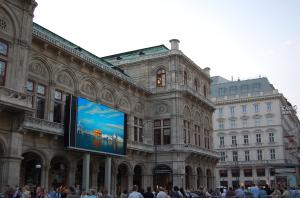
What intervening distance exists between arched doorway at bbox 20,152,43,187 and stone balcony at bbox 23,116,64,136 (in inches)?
80.7

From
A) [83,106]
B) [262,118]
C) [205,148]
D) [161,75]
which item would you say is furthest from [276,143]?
[83,106]

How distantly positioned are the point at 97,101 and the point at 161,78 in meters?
11.4

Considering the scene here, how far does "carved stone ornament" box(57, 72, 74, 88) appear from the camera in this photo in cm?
3257

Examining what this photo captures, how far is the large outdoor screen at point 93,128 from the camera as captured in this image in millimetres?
30266

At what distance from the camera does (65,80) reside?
109 feet

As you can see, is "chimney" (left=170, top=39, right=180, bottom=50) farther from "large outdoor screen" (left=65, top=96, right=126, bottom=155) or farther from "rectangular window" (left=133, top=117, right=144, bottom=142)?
"large outdoor screen" (left=65, top=96, right=126, bottom=155)

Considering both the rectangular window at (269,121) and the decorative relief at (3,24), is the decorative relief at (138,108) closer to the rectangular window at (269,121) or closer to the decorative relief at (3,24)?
the decorative relief at (3,24)

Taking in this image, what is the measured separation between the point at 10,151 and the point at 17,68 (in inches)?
201

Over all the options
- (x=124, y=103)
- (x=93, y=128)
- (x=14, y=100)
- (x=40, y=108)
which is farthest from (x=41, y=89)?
(x=124, y=103)

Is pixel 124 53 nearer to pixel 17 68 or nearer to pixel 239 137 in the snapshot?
pixel 17 68

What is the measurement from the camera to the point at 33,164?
31.5 m

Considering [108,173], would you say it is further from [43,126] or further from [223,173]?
[223,173]

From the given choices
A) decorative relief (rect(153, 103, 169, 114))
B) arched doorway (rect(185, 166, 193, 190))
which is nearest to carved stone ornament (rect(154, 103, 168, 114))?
decorative relief (rect(153, 103, 169, 114))

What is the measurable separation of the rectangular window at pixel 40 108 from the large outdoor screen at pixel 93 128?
199cm
